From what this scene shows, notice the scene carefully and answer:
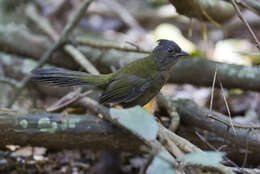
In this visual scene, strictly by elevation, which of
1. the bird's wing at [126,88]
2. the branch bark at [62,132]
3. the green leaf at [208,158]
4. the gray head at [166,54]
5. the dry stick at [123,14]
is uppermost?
the dry stick at [123,14]

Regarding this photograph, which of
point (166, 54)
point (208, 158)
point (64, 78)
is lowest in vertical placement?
point (208, 158)

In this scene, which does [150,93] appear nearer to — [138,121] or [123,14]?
[138,121]

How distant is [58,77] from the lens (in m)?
3.49

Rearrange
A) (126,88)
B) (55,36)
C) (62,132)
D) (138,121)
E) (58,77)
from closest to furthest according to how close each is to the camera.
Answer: (138,121)
(62,132)
(58,77)
(126,88)
(55,36)

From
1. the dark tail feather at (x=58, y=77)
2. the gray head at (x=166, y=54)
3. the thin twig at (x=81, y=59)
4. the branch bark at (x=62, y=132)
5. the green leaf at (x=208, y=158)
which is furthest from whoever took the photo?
the thin twig at (x=81, y=59)

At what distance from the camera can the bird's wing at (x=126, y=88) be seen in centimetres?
356

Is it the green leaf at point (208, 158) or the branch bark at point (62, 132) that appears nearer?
the green leaf at point (208, 158)

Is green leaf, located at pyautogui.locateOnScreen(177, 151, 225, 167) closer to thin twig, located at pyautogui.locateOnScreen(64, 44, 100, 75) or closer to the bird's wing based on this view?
the bird's wing

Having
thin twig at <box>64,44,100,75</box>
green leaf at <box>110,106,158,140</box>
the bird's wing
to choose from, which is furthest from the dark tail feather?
green leaf at <box>110,106,158,140</box>

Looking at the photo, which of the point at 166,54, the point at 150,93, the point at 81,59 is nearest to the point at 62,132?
the point at 150,93

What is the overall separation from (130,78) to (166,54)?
42cm

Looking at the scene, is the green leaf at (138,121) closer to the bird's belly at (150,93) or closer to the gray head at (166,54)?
Result: the bird's belly at (150,93)

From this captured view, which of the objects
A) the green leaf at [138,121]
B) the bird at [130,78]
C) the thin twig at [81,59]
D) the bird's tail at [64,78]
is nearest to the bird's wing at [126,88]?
the bird at [130,78]

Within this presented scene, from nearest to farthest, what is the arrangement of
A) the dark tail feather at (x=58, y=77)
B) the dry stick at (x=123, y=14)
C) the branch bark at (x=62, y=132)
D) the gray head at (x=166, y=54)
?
the branch bark at (x=62, y=132)
the dark tail feather at (x=58, y=77)
the gray head at (x=166, y=54)
the dry stick at (x=123, y=14)
